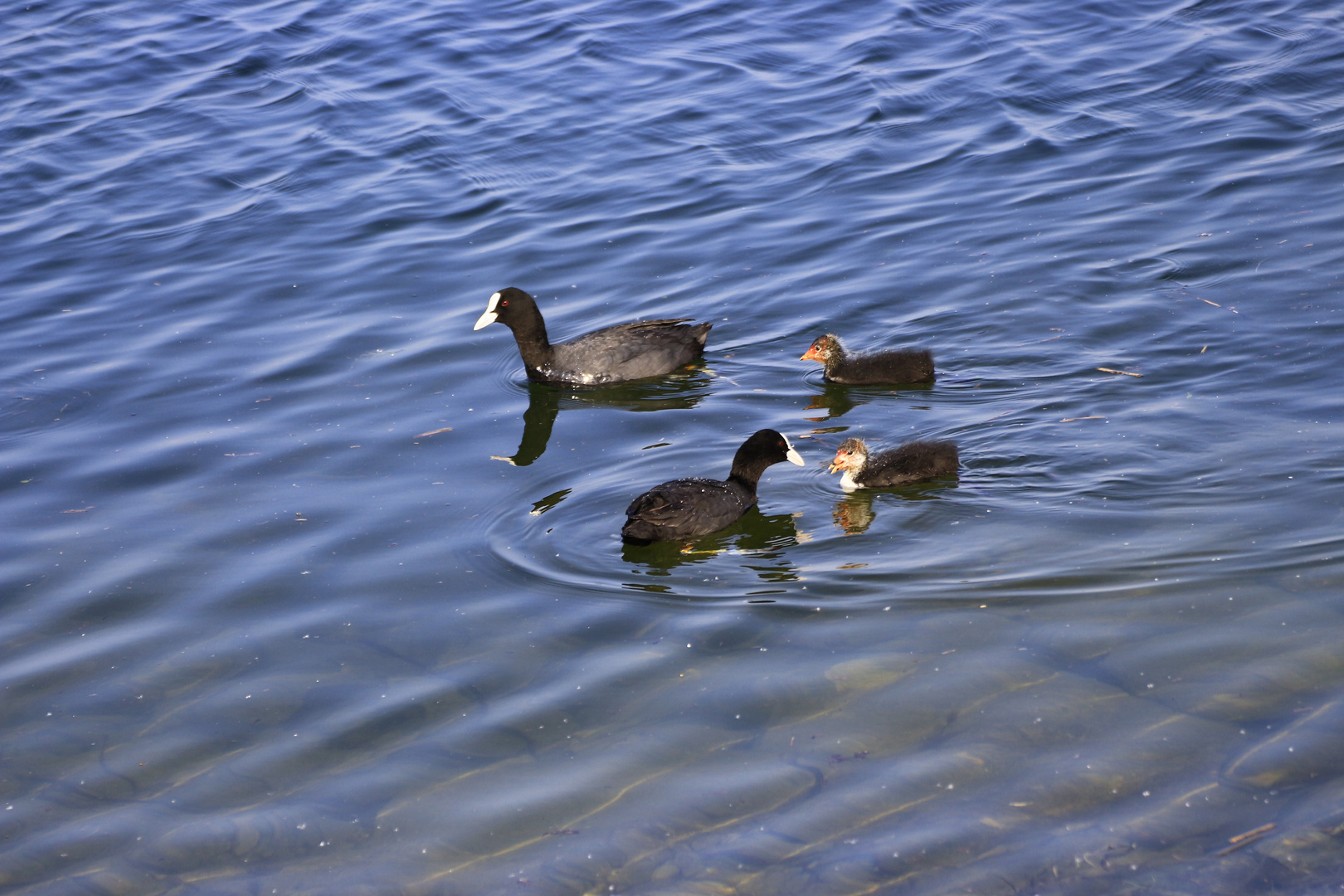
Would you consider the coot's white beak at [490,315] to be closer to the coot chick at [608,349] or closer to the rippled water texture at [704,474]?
the coot chick at [608,349]

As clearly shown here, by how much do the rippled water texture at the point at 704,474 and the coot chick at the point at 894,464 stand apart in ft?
0.48

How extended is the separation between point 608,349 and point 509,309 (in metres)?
1.04

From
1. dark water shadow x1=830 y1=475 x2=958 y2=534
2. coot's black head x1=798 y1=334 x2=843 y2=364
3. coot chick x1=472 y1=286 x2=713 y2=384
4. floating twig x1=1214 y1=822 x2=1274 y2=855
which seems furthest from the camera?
coot chick x1=472 y1=286 x2=713 y2=384

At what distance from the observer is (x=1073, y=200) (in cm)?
1287

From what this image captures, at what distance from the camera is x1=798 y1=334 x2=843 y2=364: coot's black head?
986 cm

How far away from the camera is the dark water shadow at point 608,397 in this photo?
9891 mm

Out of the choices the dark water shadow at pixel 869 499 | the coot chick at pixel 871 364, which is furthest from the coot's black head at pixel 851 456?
the coot chick at pixel 871 364

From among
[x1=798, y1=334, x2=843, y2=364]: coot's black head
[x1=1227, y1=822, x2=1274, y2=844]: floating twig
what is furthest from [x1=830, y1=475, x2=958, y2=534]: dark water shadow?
[x1=1227, y1=822, x2=1274, y2=844]: floating twig

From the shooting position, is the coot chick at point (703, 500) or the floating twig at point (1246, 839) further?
the coot chick at point (703, 500)

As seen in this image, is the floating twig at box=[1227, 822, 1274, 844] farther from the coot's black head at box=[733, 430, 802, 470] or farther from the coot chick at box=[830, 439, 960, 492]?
the coot's black head at box=[733, 430, 802, 470]

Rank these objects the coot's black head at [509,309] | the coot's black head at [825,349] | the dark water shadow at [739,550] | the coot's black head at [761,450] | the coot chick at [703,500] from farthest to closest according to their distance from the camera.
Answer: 1. the coot's black head at [509,309]
2. the coot's black head at [825,349]
3. the coot's black head at [761,450]
4. the coot chick at [703,500]
5. the dark water shadow at [739,550]

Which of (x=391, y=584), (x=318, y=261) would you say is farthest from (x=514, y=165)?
(x=391, y=584)

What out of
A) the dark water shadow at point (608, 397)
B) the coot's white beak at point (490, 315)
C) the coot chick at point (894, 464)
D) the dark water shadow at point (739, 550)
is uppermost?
the coot's white beak at point (490, 315)

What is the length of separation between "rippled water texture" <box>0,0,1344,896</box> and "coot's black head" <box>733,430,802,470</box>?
0.36 meters
